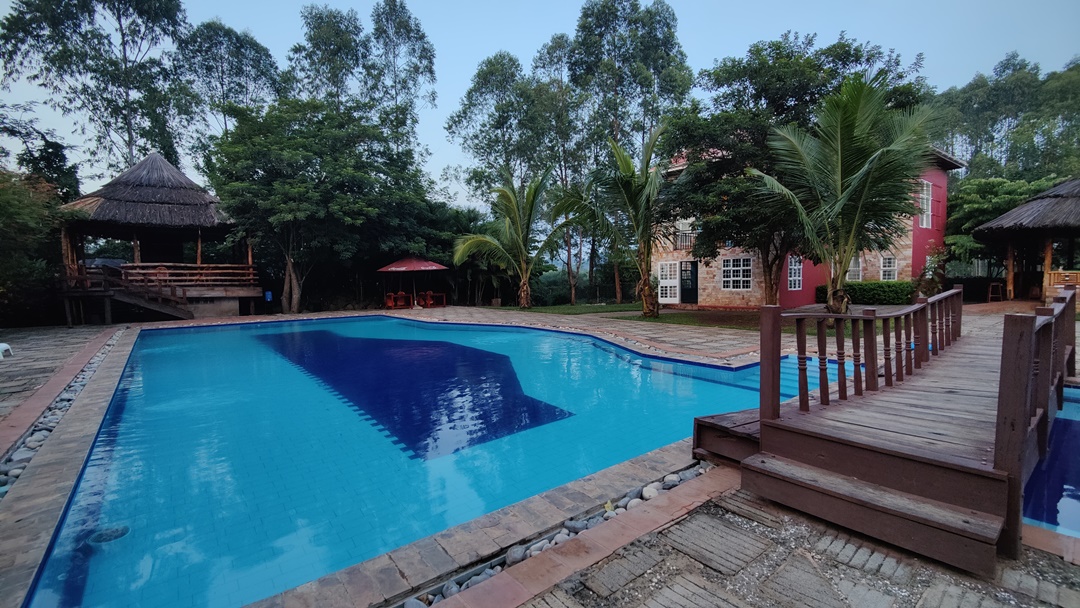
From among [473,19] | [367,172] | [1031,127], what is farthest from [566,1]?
[1031,127]

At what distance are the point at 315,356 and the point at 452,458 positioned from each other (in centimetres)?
590

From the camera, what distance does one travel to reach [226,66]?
2219 cm

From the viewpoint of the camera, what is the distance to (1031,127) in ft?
71.1

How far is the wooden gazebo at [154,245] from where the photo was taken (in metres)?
13.2

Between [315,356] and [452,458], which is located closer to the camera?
[452,458]

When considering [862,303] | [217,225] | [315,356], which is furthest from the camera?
[217,225]

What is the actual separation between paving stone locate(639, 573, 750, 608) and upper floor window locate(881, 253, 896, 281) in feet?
55.5

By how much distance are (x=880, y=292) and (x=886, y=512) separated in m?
14.5

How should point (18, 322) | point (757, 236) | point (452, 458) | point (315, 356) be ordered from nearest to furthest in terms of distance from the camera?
point (452, 458)
point (315, 356)
point (757, 236)
point (18, 322)

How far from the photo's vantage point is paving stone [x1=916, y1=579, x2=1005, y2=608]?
1.57 metres

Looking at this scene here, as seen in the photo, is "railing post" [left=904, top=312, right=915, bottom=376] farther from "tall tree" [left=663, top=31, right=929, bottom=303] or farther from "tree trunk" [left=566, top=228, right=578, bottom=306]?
"tree trunk" [left=566, top=228, right=578, bottom=306]

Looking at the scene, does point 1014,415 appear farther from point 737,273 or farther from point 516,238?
point 737,273

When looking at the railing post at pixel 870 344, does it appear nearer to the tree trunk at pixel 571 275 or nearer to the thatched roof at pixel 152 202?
the tree trunk at pixel 571 275

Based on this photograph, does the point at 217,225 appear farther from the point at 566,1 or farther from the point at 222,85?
the point at 566,1
